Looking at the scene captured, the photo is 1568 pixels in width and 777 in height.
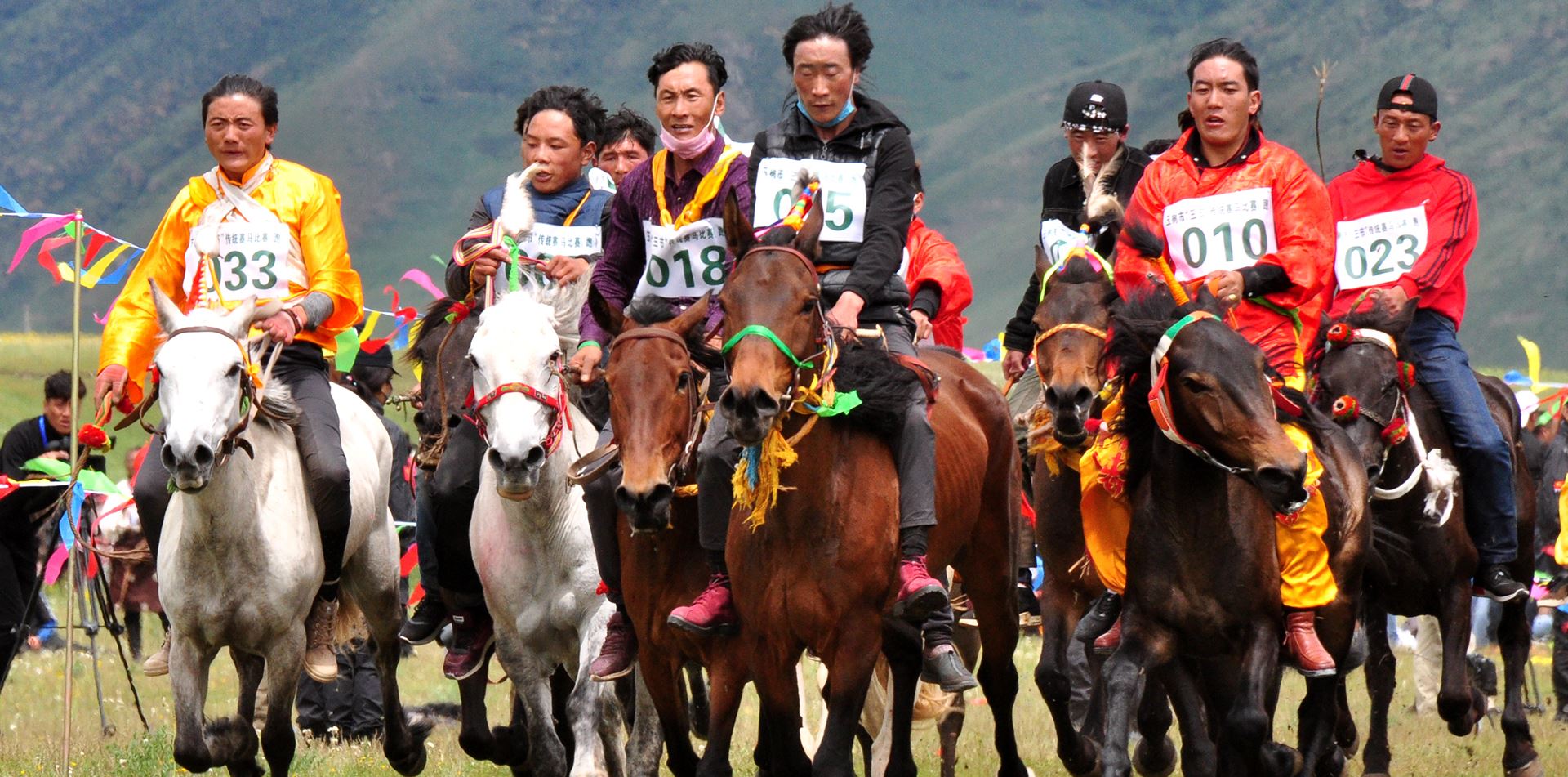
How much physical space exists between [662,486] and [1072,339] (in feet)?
7.81

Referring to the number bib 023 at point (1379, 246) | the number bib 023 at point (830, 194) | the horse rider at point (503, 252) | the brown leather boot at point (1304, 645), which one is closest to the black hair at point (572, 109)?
the horse rider at point (503, 252)

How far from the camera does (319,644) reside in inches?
415

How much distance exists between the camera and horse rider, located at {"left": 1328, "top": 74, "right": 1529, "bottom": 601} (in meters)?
10.6

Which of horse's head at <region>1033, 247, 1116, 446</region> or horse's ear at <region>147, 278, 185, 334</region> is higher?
horse's ear at <region>147, 278, 185, 334</region>

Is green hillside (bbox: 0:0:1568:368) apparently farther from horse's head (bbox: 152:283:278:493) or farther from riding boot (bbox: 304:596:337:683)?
horse's head (bbox: 152:283:278:493)

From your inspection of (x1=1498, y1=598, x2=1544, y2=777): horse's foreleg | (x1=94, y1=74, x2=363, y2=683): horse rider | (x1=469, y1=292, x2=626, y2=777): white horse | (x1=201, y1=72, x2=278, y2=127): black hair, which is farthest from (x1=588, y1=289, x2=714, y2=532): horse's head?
(x1=1498, y1=598, x2=1544, y2=777): horse's foreleg

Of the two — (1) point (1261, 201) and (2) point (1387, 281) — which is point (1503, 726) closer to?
(2) point (1387, 281)

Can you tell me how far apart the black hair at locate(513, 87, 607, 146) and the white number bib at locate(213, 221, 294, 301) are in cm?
163

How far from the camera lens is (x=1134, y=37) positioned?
107375mm

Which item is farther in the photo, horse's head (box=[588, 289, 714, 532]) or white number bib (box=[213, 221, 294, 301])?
white number bib (box=[213, 221, 294, 301])

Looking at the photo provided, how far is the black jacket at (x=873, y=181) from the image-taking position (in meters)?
8.20

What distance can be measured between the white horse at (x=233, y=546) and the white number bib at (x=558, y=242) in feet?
4.97

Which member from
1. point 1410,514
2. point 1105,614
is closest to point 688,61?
point 1105,614

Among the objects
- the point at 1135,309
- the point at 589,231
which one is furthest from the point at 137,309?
the point at 1135,309
